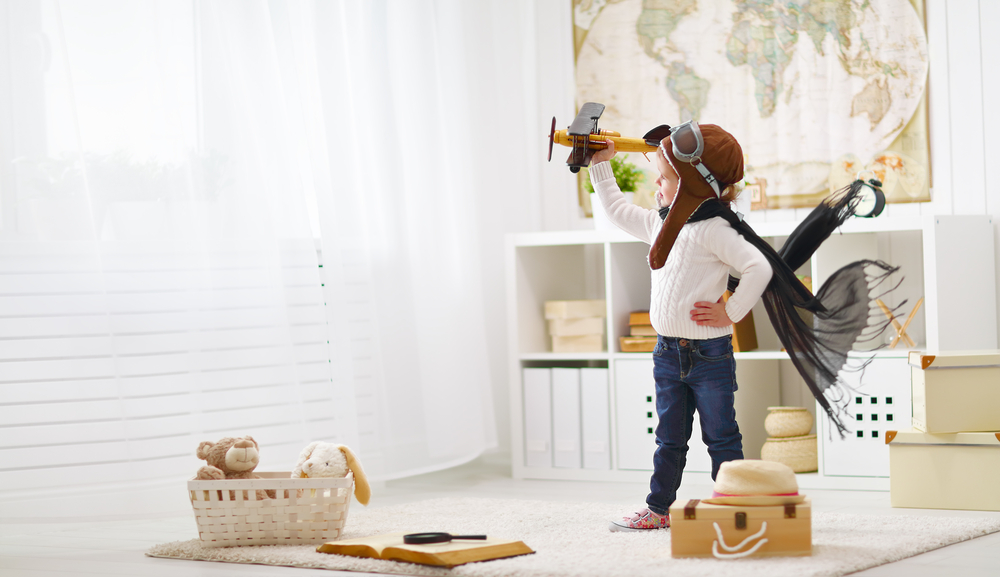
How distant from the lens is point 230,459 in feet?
6.95

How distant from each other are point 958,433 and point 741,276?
84cm

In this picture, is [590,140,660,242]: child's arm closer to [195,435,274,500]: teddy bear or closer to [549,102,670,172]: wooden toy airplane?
[549,102,670,172]: wooden toy airplane

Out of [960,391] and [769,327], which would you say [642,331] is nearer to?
[769,327]

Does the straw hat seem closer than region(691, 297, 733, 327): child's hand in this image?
Yes

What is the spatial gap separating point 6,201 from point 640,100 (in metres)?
2.01

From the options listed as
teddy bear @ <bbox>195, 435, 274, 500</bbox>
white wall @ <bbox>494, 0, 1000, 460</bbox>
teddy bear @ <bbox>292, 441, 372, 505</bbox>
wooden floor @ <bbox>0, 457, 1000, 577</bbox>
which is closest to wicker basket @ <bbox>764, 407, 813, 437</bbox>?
wooden floor @ <bbox>0, 457, 1000, 577</bbox>

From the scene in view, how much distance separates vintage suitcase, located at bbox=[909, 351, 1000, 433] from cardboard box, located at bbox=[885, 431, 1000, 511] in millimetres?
36

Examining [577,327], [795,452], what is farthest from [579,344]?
[795,452]

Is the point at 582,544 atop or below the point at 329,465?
below

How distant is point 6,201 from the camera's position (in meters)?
2.34

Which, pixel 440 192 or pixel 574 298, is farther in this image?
pixel 574 298

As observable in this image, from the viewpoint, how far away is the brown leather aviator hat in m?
2.07

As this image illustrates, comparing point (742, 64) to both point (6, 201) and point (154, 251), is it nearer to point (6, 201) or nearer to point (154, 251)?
point (154, 251)

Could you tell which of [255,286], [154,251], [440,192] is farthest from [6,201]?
[440,192]
